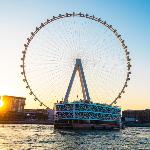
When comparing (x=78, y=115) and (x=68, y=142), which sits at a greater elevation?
(x=78, y=115)

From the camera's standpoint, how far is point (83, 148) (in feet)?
202

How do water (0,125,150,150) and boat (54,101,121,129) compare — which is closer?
water (0,125,150,150)

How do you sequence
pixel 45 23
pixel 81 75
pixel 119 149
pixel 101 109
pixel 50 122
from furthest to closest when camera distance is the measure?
pixel 50 122 → pixel 101 109 → pixel 81 75 → pixel 45 23 → pixel 119 149

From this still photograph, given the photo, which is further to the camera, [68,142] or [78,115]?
[78,115]

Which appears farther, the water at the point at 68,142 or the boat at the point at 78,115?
the boat at the point at 78,115

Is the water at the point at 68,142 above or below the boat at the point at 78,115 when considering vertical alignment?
below

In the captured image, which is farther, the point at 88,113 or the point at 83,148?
the point at 88,113

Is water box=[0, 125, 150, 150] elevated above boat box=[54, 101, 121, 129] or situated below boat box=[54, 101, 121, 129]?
below

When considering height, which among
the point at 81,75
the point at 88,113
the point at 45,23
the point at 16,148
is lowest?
the point at 16,148

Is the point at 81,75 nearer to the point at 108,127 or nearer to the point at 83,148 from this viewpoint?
the point at 108,127

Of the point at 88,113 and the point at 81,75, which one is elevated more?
the point at 81,75

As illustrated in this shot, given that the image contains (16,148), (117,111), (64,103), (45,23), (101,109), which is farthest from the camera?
(117,111)

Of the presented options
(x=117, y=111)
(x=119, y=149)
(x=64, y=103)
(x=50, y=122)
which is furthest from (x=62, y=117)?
(x=50, y=122)

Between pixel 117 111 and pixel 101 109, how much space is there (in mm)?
13073
